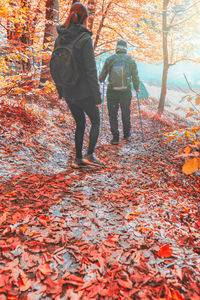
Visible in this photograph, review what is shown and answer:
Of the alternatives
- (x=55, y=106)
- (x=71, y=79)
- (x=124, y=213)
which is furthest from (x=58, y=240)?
(x=55, y=106)

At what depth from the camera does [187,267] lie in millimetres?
1790

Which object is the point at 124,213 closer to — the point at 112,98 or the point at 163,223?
the point at 163,223

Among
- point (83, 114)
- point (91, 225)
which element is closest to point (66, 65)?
point (83, 114)

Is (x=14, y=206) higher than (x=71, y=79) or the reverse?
the reverse

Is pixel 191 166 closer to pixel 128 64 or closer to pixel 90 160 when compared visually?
pixel 90 160

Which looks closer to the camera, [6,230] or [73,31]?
[6,230]

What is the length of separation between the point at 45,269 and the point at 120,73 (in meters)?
4.76

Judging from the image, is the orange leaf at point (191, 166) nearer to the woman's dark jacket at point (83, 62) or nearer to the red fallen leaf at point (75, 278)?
the red fallen leaf at point (75, 278)

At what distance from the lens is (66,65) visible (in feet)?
9.37

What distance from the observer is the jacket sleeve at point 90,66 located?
281cm

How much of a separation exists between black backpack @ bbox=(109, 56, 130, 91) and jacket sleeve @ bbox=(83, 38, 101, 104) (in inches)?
83.7

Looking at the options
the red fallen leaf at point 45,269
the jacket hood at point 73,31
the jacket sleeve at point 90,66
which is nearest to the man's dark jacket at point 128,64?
the jacket sleeve at point 90,66

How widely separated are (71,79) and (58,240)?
237cm

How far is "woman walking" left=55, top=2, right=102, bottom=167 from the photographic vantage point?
2.78 meters
